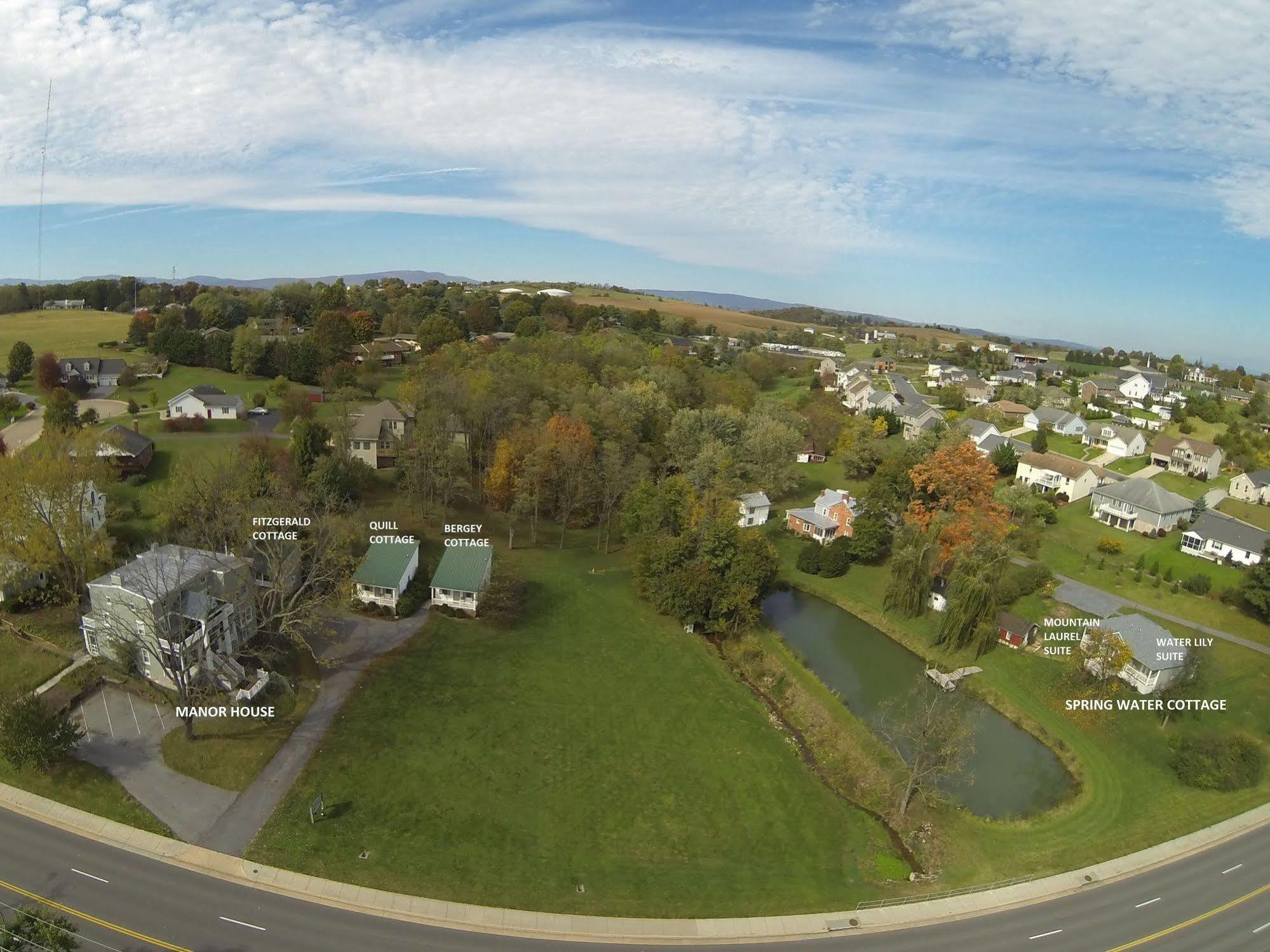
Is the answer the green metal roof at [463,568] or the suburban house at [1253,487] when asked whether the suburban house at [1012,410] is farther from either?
the green metal roof at [463,568]

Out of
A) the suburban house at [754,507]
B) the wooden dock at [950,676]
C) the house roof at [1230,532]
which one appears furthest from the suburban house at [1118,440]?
the wooden dock at [950,676]

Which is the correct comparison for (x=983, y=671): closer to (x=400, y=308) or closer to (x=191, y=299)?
(x=400, y=308)

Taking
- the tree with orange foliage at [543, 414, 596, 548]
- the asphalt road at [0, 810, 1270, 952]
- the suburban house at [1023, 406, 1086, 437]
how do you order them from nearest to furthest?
1. the asphalt road at [0, 810, 1270, 952]
2. the tree with orange foliage at [543, 414, 596, 548]
3. the suburban house at [1023, 406, 1086, 437]

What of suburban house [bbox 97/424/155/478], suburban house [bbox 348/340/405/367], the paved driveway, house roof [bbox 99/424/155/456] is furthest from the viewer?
suburban house [bbox 348/340/405/367]

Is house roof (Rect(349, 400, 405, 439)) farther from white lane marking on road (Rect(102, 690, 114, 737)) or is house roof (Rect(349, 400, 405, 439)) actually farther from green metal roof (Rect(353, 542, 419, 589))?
white lane marking on road (Rect(102, 690, 114, 737))

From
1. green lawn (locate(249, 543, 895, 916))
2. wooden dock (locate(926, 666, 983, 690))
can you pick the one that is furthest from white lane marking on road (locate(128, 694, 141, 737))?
wooden dock (locate(926, 666, 983, 690))

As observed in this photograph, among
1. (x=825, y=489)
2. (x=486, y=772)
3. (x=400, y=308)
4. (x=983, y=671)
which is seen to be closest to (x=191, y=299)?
(x=400, y=308)

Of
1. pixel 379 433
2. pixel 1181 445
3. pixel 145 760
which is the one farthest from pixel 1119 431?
pixel 145 760
